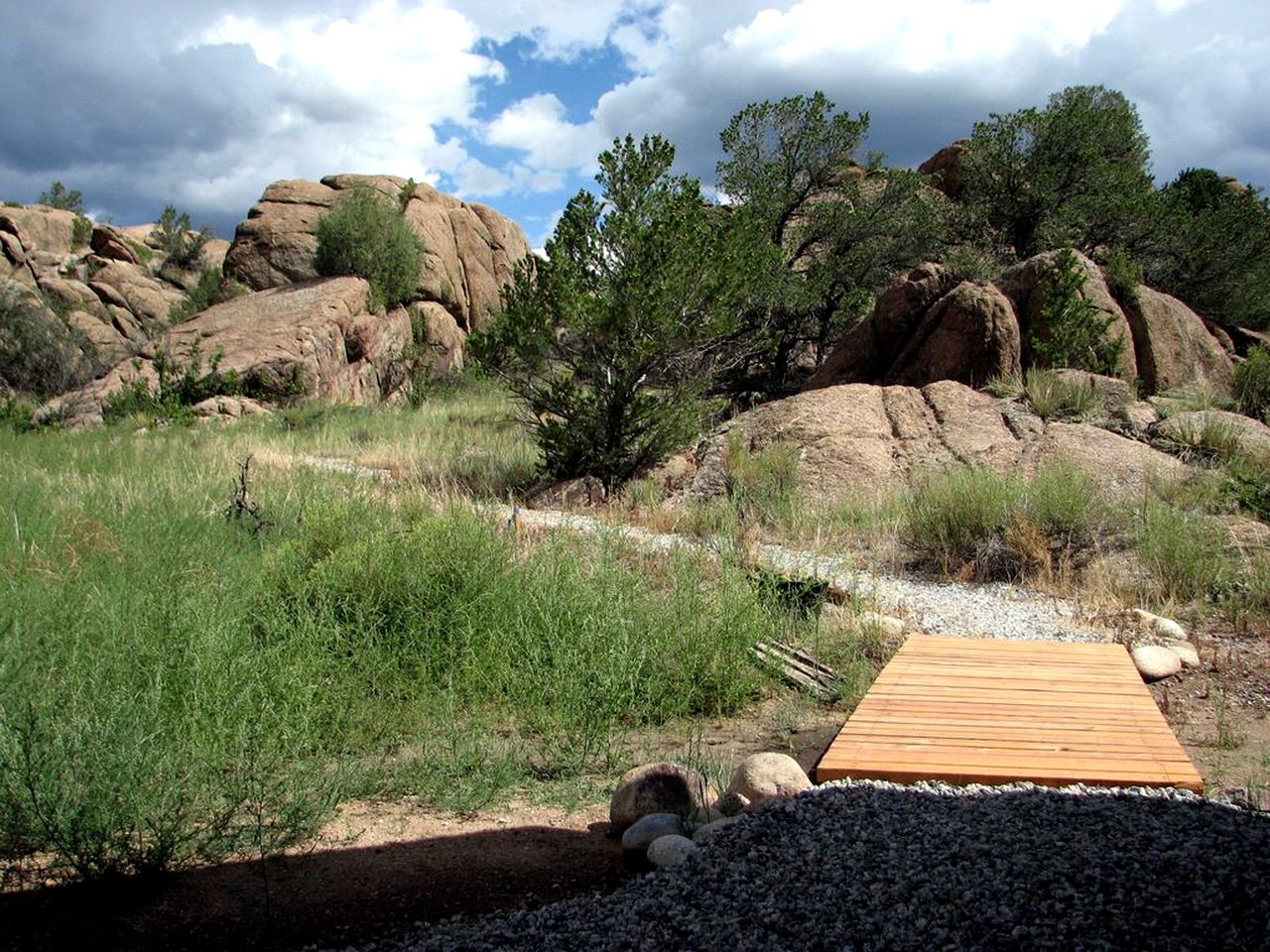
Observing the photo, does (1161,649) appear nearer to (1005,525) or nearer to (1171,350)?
(1005,525)

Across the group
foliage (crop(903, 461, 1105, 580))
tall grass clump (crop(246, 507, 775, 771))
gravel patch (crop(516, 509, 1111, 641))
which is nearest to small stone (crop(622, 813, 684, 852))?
tall grass clump (crop(246, 507, 775, 771))

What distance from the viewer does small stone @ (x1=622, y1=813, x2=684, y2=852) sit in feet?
11.3

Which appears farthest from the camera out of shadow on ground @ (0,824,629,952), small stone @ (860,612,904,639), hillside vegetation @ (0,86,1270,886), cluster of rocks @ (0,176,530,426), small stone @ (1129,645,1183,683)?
cluster of rocks @ (0,176,530,426)

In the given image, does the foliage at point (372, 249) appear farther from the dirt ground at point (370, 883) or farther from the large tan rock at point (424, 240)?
the dirt ground at point (370, 883)

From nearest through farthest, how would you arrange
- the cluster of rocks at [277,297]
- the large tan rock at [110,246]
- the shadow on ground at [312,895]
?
1. the shadow on ground at [312,895]
2. the cluster of rocks at [277,297]
3. the large tan rock at [110,246]

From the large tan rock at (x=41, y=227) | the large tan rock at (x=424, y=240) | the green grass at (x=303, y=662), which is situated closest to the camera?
the green grass at (x=303, y=662)

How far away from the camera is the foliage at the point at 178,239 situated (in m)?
35.3

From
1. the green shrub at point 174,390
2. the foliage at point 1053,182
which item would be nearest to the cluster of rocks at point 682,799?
the green shrub at point 174,390

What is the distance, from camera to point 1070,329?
14117 mm

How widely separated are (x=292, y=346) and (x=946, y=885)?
17.3 meters

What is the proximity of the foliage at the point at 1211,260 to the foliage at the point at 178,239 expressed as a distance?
29.3m

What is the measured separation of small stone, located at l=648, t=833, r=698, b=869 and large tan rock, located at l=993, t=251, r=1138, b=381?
1284 cm

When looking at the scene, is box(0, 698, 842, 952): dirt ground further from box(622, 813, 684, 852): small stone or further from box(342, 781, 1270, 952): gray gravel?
box(342, 781, 1270, 952): gray gravel

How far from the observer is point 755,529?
27.5ft
